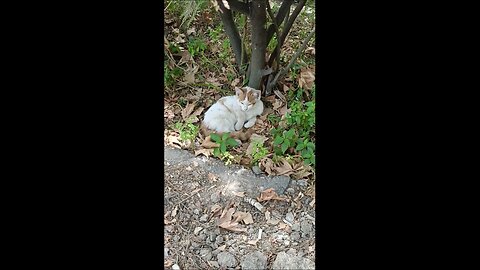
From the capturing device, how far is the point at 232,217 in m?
1.38

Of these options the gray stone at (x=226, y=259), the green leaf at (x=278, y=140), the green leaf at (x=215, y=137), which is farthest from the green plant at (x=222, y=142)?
the gray stone at (x=226, y=259)

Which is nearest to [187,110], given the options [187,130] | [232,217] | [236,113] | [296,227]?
[187,130]

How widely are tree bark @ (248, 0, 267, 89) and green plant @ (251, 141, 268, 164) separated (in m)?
0.25

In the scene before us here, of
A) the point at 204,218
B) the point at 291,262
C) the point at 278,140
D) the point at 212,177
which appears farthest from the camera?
the point at 278,140

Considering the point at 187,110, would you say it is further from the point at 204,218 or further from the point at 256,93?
the point at 204,218

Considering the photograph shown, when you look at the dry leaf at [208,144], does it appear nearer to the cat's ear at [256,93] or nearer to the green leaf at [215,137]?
the green leaf at [215,137]

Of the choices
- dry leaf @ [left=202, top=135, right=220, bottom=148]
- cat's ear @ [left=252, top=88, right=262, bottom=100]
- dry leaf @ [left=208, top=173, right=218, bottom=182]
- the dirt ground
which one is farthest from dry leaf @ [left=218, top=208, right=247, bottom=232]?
cat's ear @ [left=252, top=88, right=262, bottom=100]

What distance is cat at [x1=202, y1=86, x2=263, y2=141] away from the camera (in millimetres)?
1641

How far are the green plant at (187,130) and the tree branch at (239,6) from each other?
351 millimetres

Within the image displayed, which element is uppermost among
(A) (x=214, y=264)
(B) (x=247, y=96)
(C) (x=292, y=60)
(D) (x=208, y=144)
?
(C) (x=292, y=60)

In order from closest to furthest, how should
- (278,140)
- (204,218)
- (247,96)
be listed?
(204,218) < (278,140) < (247,96)

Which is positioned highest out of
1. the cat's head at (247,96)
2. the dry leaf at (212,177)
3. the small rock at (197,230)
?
the cat's head at (247,96)

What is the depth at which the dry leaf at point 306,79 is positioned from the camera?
171cm

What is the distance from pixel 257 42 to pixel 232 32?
0.26ft
